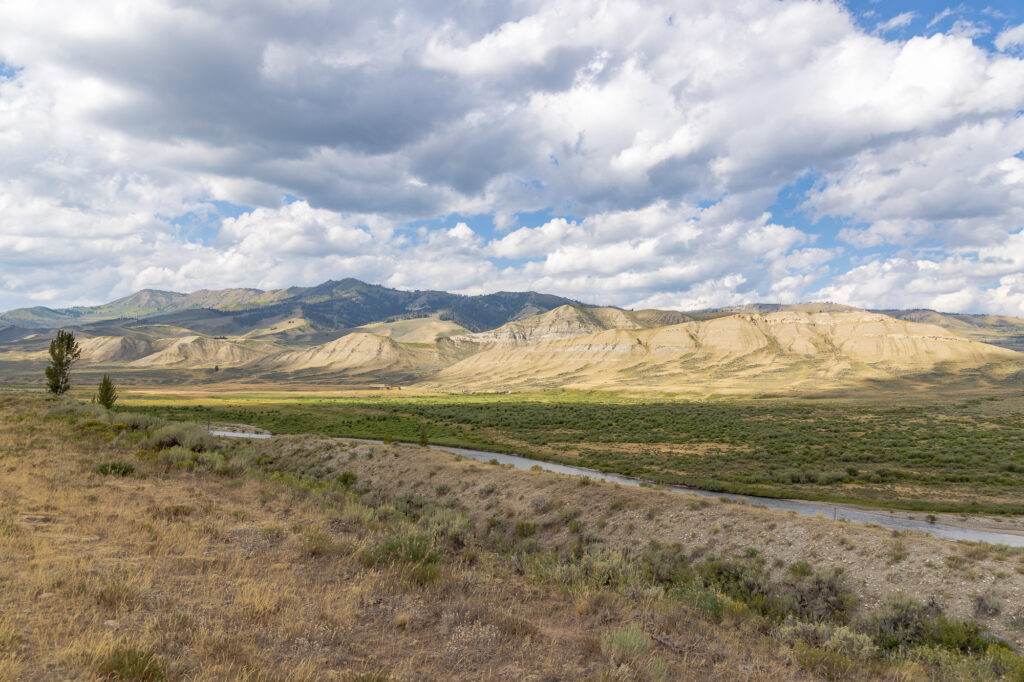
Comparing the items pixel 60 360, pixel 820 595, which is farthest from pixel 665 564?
pixel 60 360

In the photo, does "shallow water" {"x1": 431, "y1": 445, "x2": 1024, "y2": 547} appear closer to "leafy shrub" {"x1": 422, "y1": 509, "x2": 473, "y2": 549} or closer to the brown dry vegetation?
the brown dry vegetation

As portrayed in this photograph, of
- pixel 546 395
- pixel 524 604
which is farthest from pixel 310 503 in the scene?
pixel 546 395

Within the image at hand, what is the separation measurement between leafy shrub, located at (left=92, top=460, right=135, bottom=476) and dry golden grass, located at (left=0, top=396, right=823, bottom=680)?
360 cm

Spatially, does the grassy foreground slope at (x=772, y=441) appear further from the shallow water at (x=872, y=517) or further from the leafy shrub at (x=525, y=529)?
the leafy shrub at (x=525, y=529)

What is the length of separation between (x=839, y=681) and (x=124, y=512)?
17.1 metres

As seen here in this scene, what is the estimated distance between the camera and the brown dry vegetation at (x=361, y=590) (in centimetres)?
687

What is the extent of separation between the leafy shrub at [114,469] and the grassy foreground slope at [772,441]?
31.7m

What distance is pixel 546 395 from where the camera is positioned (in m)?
117

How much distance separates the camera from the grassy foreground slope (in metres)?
32.4

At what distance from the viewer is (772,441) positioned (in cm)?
4797

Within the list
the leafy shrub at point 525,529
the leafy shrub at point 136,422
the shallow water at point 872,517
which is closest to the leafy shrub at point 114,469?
the leafy shrub at point 136,422

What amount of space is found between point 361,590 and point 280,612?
1606mm

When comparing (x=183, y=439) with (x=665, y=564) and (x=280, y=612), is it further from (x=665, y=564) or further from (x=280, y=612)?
(x=665, y=564)

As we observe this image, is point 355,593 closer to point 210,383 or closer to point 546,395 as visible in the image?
point 546,395
